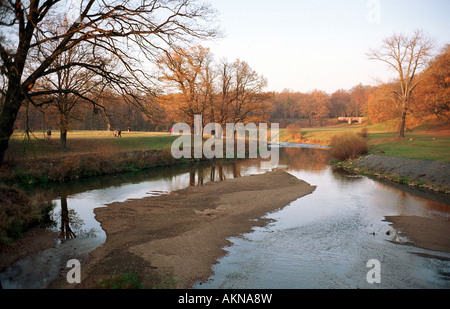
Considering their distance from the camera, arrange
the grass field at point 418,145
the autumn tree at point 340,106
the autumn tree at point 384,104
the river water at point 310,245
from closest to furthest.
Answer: the river water at point 310,245
the grass field at point 418,145
the autumn tree at point 384,104
the autumn tree at point 340,106

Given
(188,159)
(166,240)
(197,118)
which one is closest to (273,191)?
(166,240)

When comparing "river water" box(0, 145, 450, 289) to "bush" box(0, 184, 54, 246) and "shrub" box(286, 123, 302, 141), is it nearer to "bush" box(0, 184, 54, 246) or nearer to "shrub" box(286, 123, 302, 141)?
"bush" box(0, 184, 54, 246)

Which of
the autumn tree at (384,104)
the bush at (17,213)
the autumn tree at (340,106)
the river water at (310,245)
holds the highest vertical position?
the autumn tree at (340,106)

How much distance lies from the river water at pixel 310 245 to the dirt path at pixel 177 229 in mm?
438

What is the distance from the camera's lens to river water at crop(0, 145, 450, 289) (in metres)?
6.12

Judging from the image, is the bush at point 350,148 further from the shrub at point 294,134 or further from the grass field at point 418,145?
the shrub at point 294,134

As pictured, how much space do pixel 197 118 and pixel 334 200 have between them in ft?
78.1

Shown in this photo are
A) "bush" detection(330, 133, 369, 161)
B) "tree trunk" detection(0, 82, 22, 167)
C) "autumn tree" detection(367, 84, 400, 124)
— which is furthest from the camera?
"autumn tree" detection(367, 84, 400, 124)

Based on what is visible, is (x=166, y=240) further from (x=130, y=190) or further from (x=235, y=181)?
(x=235, y=181)

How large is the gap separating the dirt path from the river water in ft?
1.44

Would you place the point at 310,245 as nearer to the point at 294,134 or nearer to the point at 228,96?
the point at 228,96

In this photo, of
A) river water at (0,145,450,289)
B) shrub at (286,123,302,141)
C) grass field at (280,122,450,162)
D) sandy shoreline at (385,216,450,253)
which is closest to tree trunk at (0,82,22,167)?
river water at (0,145,450,289)

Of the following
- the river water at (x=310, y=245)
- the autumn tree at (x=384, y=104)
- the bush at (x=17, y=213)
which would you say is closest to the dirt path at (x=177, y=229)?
the river water at (x=310, y=245)

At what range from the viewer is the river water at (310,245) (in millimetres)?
6121
